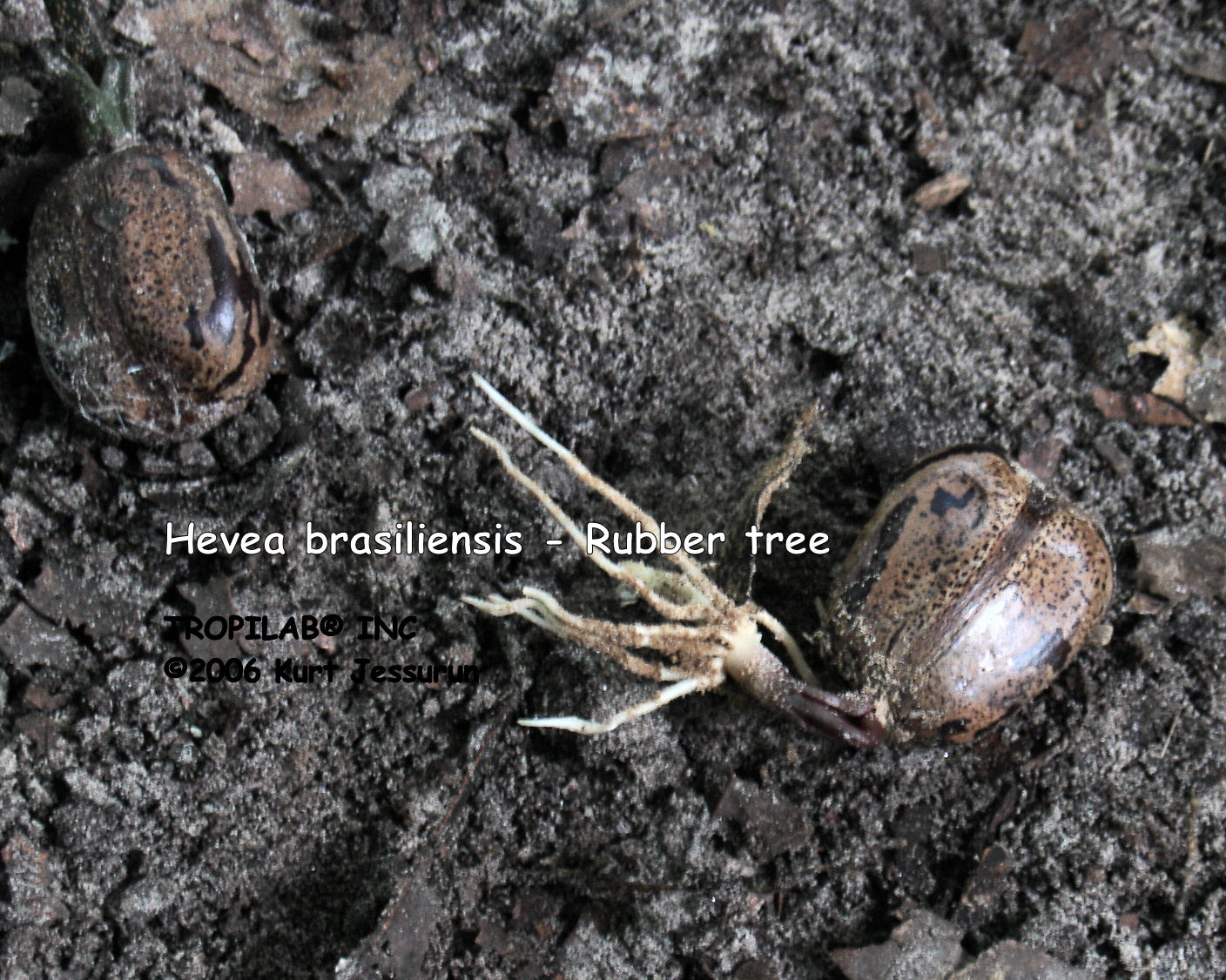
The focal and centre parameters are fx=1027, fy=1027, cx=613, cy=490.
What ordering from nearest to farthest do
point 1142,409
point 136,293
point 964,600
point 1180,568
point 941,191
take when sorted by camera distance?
point 964,600 → point 136,293 → point 1180,568 → point 1142,409 → point 941,191

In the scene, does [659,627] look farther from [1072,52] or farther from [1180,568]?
[1072,52]

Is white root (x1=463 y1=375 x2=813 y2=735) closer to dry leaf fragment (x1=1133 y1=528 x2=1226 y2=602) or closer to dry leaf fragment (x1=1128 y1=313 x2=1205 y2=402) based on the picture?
dry leaf fragment (x1=1133 y1=528 x2=1226 y2=602)

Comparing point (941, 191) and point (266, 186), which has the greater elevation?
point (941, 191)

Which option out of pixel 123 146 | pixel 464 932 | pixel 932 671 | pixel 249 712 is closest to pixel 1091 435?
→ pixel 932 671

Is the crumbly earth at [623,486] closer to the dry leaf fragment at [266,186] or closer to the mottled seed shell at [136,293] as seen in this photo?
the dry leaf fragment at [266,186]

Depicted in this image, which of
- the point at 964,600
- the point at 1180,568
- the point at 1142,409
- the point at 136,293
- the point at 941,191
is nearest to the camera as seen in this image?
the point at 964,600

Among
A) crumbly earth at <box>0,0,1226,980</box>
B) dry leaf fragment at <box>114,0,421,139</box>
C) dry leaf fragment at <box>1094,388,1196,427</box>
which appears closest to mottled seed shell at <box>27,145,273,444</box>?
crumbly earth at <box>0,0,1226,980</box>

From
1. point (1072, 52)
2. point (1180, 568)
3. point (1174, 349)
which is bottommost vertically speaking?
point (1180, 568)

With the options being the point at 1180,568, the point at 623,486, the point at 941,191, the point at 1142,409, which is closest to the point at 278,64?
the point at 623,486

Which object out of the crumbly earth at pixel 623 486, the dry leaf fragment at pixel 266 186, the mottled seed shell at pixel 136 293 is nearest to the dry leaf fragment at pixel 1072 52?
the crumbly earth at pixel 623 486
